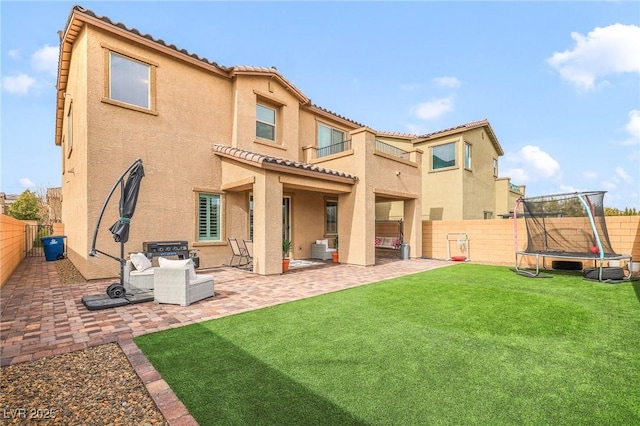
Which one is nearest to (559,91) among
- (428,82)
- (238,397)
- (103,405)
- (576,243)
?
(428,82)

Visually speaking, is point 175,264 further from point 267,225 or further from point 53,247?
point 53,247

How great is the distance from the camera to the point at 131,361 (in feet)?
12.3

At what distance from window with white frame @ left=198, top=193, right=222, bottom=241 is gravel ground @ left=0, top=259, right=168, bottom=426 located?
753 cm

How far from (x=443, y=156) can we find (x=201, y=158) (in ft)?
47.3

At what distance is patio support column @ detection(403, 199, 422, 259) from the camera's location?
14.9 meters

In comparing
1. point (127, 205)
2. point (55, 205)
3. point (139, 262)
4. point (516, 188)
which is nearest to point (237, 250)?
point (139, 262)

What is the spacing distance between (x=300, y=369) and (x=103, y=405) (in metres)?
2.00

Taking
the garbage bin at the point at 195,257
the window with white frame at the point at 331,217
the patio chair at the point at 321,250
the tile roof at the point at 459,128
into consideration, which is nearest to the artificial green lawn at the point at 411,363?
the garbage bin at the point at 195,257

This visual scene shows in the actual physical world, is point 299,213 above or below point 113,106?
below

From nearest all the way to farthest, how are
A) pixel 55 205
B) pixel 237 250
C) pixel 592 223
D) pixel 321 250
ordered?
pixel 592 223 → pixel 237 250 → pixel 321 250 → pixel 55 205

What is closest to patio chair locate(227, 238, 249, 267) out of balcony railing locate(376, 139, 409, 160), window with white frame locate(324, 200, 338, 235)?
window with white frame locate(324, 200, 338, 235)

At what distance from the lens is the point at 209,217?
38.1ft

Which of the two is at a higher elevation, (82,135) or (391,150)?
(391,150)

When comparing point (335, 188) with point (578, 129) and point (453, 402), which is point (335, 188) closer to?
point (453, 402)
